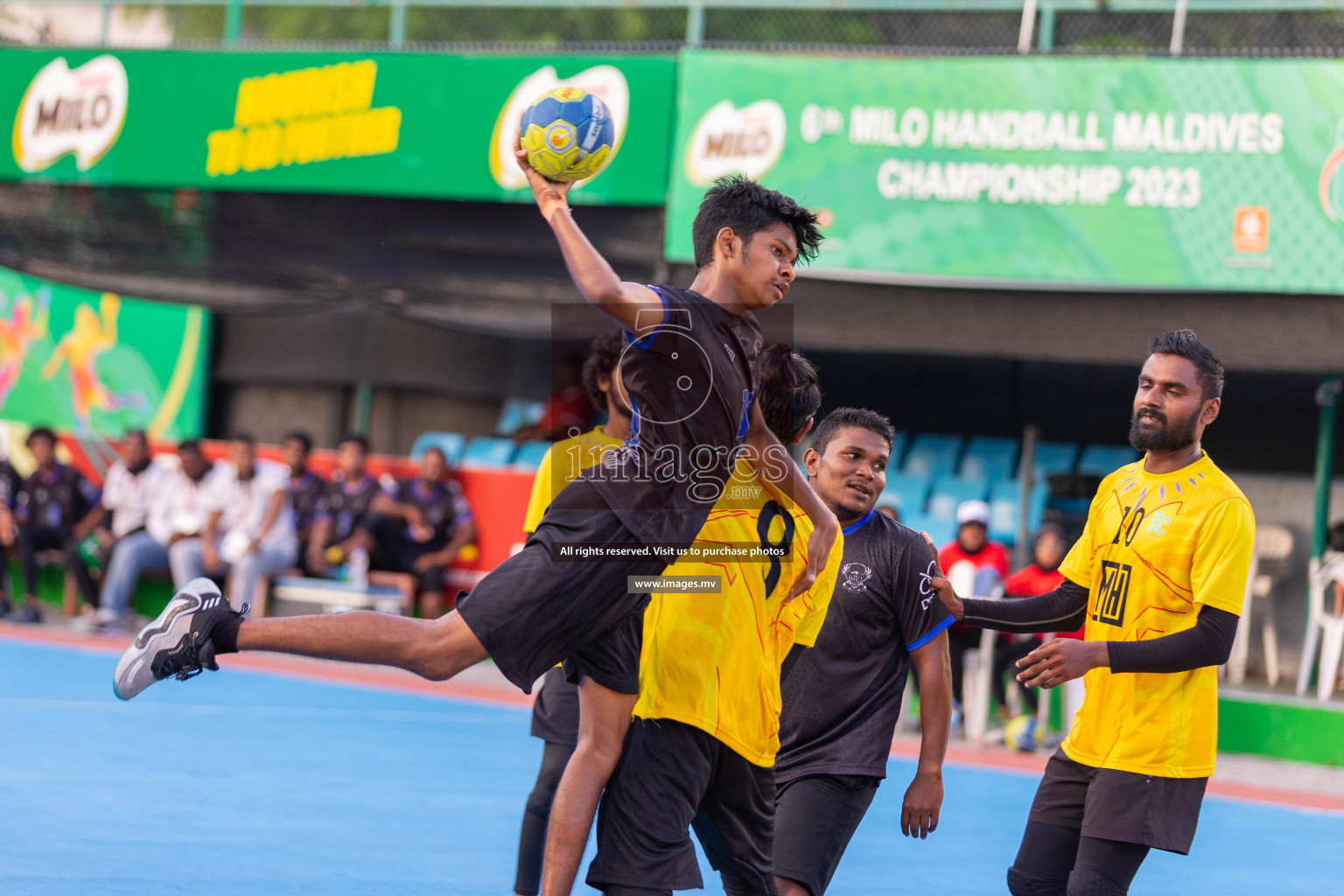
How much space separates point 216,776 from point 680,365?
5035mm

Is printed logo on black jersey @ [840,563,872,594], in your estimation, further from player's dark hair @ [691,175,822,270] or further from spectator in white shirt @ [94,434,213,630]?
spectator in white shirt @ [94,434,213,630]

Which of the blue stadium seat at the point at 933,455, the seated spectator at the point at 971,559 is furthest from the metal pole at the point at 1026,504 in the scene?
the blue stadium seat at the point at 933,455

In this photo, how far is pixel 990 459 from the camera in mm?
14250

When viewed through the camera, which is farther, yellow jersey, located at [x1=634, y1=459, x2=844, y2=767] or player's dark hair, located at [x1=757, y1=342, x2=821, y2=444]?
player's dark hair, located at [x1=757, y1=342, x2=821, y2=444]

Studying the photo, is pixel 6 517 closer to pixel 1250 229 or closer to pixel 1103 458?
pixel 1103 458

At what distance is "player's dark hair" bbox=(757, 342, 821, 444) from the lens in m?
4.54

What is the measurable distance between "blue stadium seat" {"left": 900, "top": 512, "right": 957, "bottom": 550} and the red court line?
2589 mm

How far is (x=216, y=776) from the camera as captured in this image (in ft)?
25.7

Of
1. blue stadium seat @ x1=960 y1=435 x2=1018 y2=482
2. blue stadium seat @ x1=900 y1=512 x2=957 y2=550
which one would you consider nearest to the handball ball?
blue stadium seat @ x1=900 y1=512 x2=957 y2=550

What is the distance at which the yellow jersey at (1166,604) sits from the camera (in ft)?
14.4

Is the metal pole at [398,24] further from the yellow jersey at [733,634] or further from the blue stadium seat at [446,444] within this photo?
the yellow jersey at [733,634]

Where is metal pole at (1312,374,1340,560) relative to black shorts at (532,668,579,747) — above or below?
above

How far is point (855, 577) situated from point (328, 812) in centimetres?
366

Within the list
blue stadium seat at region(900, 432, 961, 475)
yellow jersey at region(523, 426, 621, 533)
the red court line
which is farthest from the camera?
blue stadium seat at region(900, 432, 961, 475)
